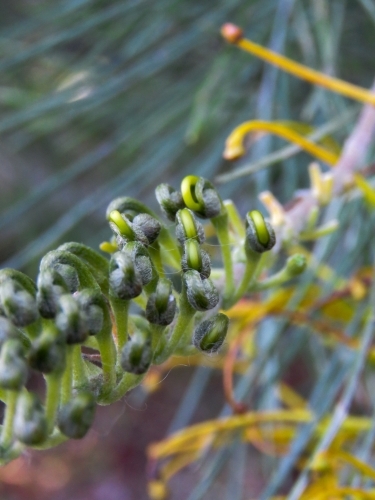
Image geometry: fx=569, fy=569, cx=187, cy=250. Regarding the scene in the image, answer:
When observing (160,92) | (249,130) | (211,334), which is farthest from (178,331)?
(160,92)

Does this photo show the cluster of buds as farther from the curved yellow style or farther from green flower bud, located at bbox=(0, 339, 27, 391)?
the curved yellow style

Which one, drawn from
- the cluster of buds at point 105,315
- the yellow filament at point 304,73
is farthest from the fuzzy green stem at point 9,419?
the yellow filament at point 304,73

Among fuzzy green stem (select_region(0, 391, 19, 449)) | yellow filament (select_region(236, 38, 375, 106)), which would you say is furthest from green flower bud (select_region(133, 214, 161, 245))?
yellow filament (select_region(236, 38, 375, 106))

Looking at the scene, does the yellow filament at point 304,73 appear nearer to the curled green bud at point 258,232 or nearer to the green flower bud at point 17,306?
the curled green bud at point 258,232

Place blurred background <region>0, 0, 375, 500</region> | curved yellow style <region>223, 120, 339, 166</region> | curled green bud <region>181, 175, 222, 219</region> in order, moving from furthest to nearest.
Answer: blurred background <region>0, 0, 375, 500</region>, curved yellow style <region>223, 120, 339, 166</region>, curled green bud <region>181, 175, 222, 219</region>

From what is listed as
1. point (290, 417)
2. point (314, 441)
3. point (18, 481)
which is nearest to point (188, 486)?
point (18, 481)

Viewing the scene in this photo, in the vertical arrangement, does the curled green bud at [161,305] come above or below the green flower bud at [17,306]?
below

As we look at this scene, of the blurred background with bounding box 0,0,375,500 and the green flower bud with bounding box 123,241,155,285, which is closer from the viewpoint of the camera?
the green flower bud with bounding box 123,241,155,285
